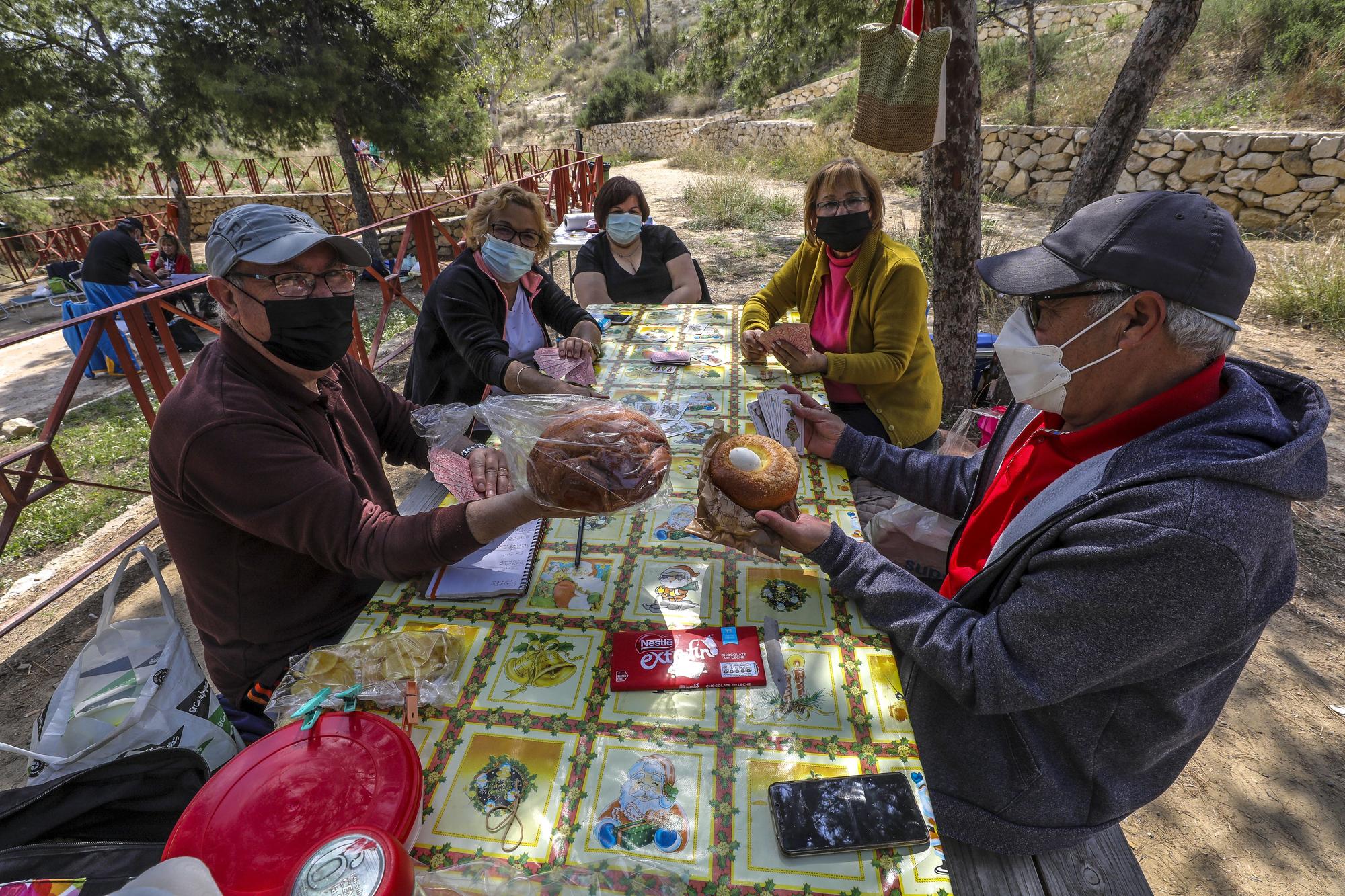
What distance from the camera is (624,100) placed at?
108 feet

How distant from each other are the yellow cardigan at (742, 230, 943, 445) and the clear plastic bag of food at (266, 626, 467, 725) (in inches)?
86.5

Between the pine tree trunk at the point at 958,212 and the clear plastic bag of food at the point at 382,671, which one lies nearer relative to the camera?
the clear plastic bag of food at the point at 382,671

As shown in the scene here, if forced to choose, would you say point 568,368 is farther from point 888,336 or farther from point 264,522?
point 264,522

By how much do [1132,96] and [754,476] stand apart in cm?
423

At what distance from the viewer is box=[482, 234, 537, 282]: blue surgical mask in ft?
10.7

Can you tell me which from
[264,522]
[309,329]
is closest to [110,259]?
[309,329]

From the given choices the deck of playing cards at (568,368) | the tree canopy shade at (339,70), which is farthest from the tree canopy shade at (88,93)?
the deck of playing cards at (568,368)

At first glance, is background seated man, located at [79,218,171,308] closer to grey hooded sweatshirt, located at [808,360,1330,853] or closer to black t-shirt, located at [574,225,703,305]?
black t-shirt, located at [574,225,703,305]

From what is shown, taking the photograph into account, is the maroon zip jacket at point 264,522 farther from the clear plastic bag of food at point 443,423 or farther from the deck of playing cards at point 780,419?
the deck of playing cards at point 780,419

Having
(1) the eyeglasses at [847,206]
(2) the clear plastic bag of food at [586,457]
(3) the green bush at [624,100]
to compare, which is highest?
(3) the green bush at [624,100]

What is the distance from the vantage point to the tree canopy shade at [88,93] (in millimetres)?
11969

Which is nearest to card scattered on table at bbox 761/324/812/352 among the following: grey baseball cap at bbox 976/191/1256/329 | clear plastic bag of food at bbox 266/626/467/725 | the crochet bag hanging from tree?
the crochet bag hanging from tree

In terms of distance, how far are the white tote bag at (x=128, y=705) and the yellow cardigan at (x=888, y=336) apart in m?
2.66

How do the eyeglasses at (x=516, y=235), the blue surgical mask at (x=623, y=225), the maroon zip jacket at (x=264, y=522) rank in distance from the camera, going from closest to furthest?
the maroon zip jacket at (x=264, y=522)
the eyeglasses at (x=516, y=235)
the blue surgical mask at (x=623, y=225)
